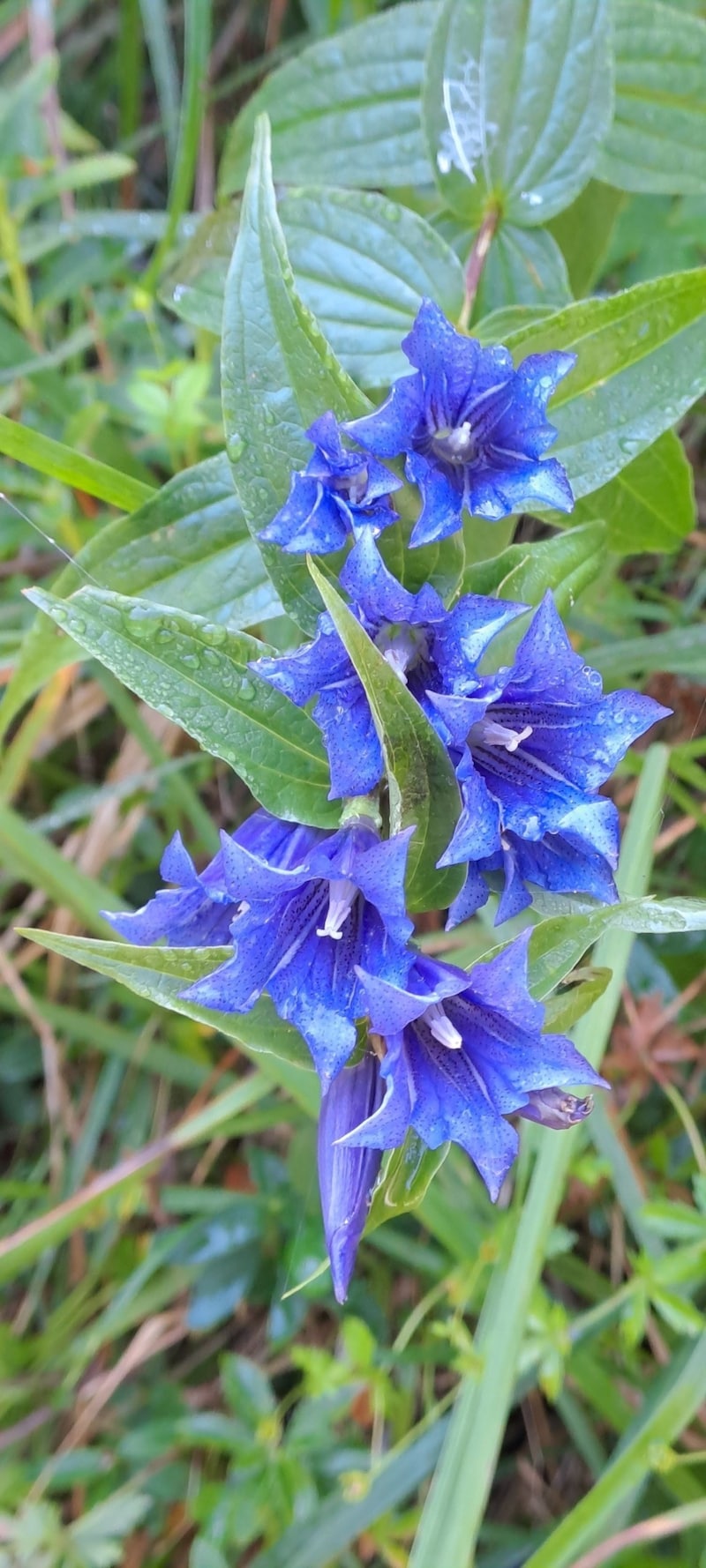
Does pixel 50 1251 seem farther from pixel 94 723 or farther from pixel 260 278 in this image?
pixel 260 278

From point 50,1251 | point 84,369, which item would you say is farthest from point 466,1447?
point 84,369

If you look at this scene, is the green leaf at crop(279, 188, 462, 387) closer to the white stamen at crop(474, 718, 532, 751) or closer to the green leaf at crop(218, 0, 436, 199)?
the green leaf at crop(218, 0, 436, 199)

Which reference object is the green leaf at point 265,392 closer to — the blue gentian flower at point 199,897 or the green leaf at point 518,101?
the blue gentian flower at point 199,897

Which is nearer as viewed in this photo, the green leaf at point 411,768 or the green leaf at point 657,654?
the green leaf at point 411,768

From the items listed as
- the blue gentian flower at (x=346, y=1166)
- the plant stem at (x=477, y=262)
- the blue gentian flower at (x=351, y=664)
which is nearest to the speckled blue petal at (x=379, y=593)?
the blue gentian flower at (x=351, y=664)

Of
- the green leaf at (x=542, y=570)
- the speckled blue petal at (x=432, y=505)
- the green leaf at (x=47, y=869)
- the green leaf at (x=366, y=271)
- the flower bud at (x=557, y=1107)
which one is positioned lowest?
the green leaf at (x=47, y=869)

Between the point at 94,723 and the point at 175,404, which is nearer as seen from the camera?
the point at 175,404

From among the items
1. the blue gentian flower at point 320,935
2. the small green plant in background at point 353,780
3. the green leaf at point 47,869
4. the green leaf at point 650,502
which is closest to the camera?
the blue gentian flower at point 320,935
